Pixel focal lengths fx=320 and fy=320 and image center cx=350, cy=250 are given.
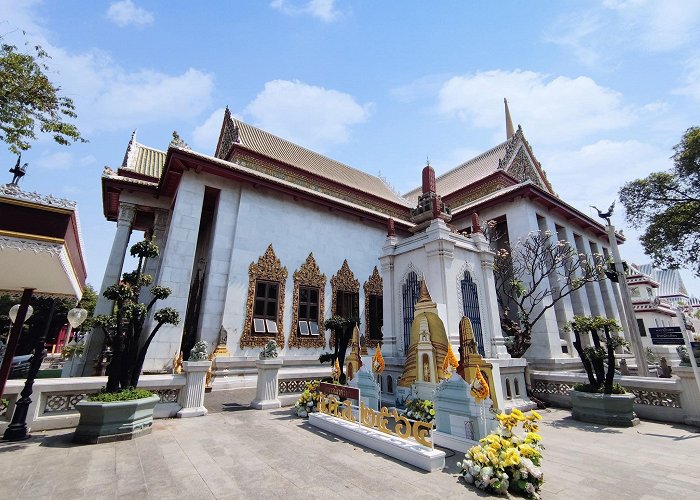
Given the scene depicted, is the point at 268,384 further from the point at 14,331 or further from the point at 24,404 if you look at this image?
the point at 14,331

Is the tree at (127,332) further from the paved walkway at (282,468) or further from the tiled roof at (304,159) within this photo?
the tiled roof at (304,159)

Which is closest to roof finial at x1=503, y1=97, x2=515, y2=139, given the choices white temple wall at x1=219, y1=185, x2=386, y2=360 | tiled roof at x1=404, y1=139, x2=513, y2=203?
tiled roof at x1=404, y1=139, x2=513, y2=203

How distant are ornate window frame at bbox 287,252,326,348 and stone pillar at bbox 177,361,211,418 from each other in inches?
241

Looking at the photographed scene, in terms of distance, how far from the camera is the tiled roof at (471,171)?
21.5 meters

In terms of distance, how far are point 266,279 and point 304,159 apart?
9.67 m

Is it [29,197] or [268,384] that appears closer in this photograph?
[29,197]

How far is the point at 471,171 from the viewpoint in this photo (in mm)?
23203

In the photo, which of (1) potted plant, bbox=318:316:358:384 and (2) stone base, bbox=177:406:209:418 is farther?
(1) potted plant, bbox=318:316:358:384

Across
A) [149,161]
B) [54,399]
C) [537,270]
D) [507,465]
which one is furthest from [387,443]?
[149,161]

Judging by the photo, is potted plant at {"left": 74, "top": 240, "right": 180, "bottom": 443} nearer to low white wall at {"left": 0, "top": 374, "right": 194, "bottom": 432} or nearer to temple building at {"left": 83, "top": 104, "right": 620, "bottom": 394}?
low white wall at {"left": 0, "top": 374, "right": 194, "bottom": 432}

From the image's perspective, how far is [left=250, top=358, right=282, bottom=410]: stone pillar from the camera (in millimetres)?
8719

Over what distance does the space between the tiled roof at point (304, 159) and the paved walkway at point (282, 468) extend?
13.7 m

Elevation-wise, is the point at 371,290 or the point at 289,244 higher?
the point at 289,244

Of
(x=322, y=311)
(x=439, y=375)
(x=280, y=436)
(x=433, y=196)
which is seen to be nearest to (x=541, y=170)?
(x=433, y=196)
